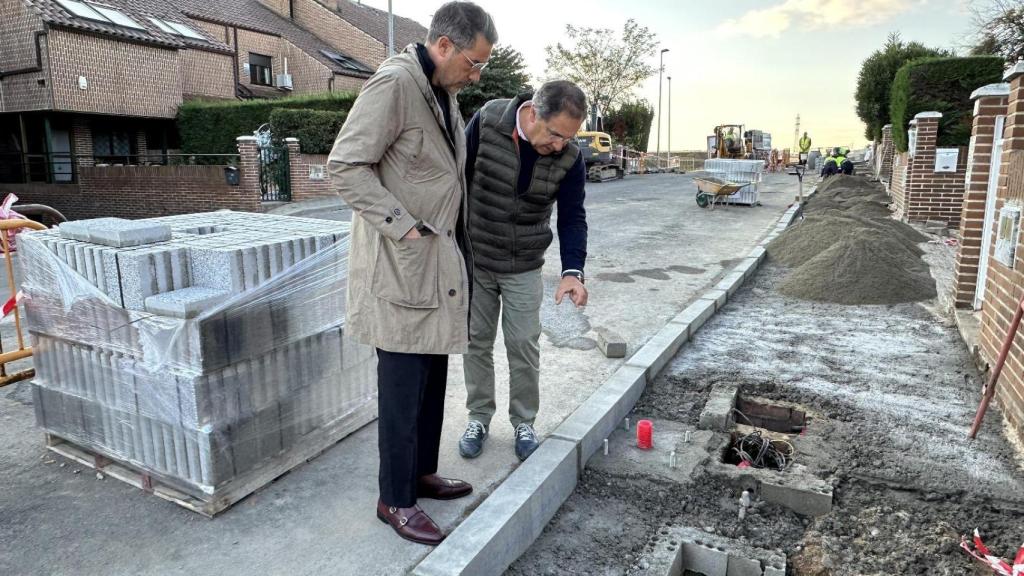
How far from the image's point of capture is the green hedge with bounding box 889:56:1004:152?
1305cm

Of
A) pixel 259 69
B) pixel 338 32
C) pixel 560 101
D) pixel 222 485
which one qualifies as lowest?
pixel 222 485

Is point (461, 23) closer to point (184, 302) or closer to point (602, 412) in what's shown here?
point (184, 302)

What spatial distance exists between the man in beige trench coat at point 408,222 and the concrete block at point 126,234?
112 centimetres

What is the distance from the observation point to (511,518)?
8.95ft

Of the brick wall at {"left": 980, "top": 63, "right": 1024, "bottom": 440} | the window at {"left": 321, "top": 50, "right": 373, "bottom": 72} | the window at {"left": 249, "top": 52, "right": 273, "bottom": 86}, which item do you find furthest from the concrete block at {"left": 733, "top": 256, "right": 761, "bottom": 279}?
the window at {"left": 321, "top": 50, "right": 373, "bottom": 72}

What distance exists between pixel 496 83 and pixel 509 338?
24340mm

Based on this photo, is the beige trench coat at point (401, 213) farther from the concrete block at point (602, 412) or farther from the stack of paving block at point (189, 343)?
the concrete block at point (602, 412)

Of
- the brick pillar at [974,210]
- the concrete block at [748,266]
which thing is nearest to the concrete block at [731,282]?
the concrete block at [748,266]

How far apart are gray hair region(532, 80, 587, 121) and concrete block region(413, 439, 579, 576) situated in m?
1.63

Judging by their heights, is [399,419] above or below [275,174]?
below

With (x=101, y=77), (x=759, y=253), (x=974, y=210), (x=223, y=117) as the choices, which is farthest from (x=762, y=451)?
(x=101, y=77)

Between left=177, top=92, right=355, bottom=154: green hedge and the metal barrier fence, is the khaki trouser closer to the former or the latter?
the metal barrier fence

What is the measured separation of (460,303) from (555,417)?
5.11 ft

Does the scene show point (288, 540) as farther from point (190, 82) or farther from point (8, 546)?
point (190, 82)
